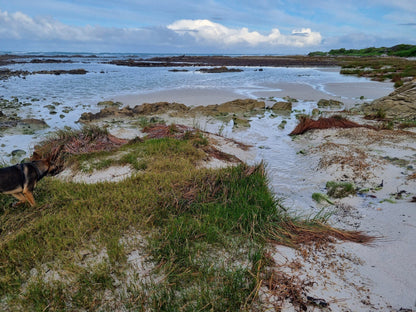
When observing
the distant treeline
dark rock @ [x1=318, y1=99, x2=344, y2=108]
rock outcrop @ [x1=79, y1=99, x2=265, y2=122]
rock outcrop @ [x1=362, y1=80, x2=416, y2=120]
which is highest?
the distant treeline

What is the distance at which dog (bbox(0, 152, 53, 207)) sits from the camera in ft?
12.6

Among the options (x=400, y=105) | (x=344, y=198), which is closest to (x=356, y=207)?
(x=344, y=198)

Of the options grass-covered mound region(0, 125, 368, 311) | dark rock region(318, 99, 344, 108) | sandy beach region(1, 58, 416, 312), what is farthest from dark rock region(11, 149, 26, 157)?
dark rock region(318, 99, 344, 108)

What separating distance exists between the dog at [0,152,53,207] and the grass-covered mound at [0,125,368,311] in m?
0.25

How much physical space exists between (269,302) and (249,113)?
13403mm

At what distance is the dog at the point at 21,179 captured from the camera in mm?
3840

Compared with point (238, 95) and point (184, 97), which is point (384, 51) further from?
point (184, 97)

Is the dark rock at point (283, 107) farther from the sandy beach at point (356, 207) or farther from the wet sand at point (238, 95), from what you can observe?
the sandy beach at point (356, 207)

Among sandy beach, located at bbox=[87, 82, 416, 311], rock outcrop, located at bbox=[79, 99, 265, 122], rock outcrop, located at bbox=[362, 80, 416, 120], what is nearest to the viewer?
sandy beach, located at bbox=[87, 82, 416, 311]

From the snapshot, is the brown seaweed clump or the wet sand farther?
the wet sand

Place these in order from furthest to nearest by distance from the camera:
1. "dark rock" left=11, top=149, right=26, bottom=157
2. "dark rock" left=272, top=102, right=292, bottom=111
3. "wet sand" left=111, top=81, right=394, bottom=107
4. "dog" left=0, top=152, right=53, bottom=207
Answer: "wet sand" left=111, top=81, right=394, bottom=107 → "dark rock" left=272, top=102, right=292, bottom=111 → "dark rock" left=11, top=149, right=26, bottom=157 → "dog" left=0, top=152, right=53, bottom=207

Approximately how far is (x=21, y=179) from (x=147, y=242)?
2262 millimetres

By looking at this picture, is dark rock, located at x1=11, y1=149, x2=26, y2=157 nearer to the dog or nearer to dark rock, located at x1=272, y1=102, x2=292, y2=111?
the dog

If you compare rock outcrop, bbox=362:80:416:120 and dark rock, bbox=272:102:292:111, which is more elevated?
rock outcrop, bbox=362:80:416:120
